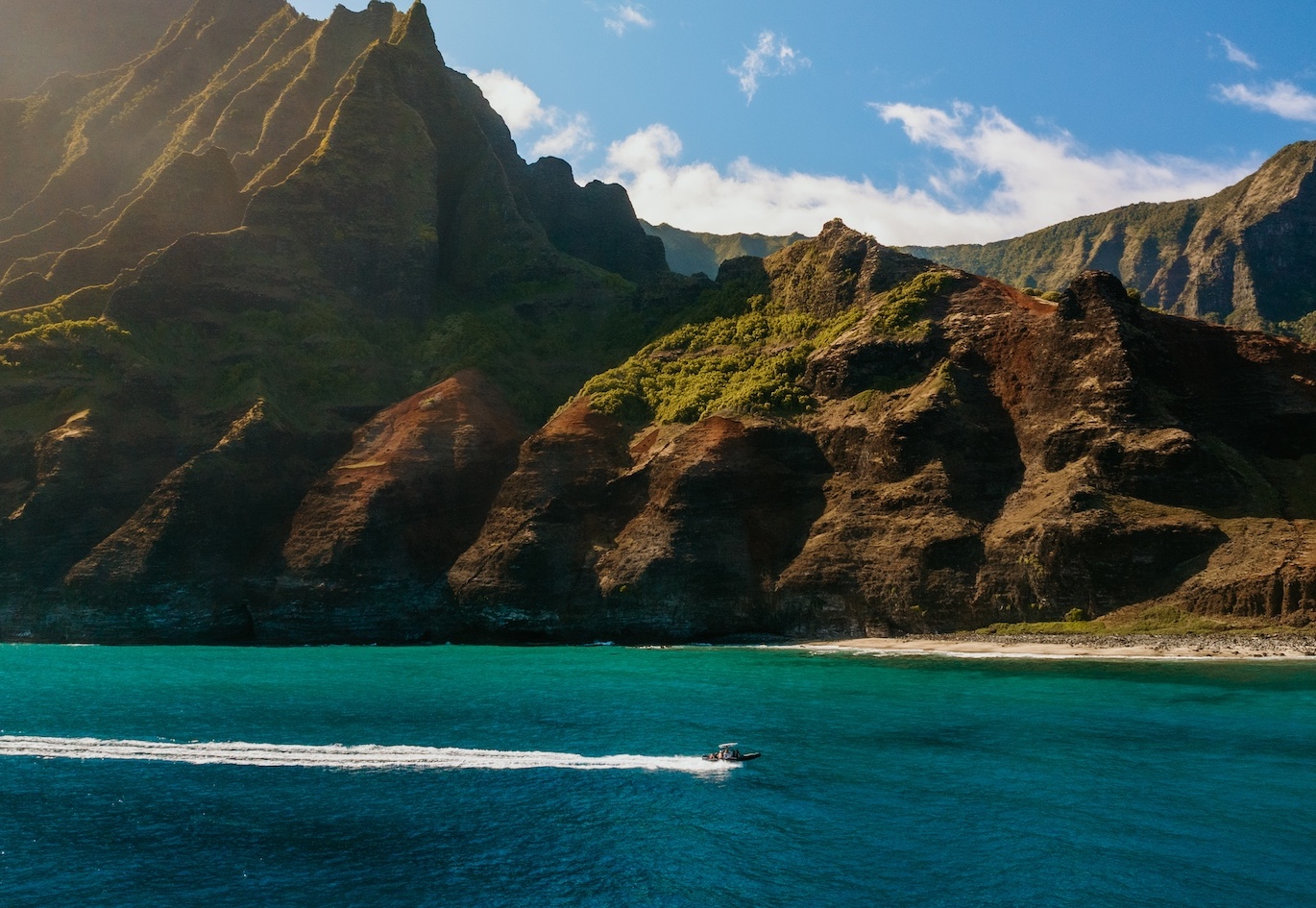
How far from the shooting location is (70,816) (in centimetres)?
3142

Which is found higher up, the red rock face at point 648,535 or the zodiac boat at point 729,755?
the red rock face at point 648,535

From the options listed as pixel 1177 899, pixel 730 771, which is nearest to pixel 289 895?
pixel 730 771

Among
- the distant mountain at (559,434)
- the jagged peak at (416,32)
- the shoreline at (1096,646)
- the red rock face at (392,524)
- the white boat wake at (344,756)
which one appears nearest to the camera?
the white boat wake at (344,756)

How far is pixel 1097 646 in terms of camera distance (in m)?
62.8

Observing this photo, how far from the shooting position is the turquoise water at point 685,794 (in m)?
25.3

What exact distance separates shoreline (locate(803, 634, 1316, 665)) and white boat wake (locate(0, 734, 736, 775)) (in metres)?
34.3

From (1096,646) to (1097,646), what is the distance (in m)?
0.06

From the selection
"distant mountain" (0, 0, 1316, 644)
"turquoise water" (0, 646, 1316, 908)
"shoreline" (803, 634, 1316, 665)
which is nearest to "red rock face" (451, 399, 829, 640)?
"distant mountain" (0, 0, 1316, 644)

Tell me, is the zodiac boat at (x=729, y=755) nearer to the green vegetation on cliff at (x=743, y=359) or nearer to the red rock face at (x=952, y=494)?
the red rock face at (x=952, y=494)

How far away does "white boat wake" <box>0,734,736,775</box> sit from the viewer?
1455 inches

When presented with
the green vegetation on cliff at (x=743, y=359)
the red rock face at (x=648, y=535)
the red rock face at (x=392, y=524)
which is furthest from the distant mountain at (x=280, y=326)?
the green vegetation on cliff at (x=743, y=359)

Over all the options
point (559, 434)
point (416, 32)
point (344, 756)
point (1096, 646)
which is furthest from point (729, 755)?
Answer: point (416, 32)

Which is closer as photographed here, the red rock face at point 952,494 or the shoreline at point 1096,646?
the shoreline at point 1096,646

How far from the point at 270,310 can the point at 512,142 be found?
73.4m
